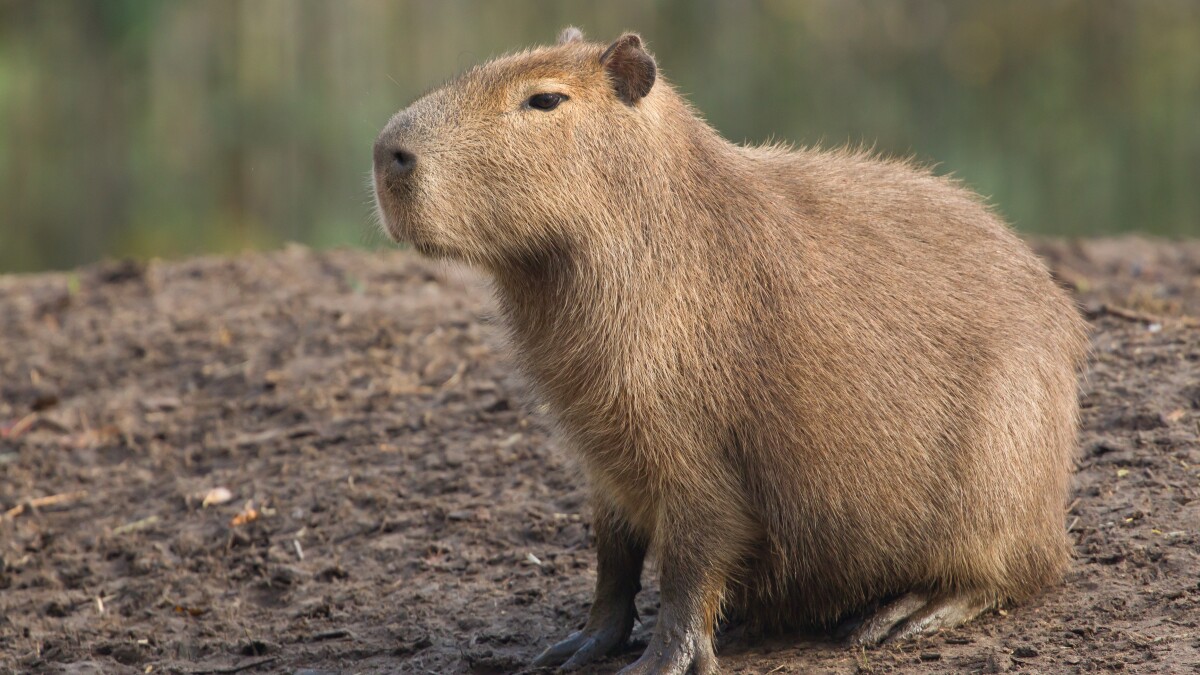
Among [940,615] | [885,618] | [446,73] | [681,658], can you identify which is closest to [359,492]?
[681,658]

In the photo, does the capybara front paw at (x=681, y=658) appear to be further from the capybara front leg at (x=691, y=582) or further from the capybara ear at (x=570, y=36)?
the capybara ear at (x=570, y=36)

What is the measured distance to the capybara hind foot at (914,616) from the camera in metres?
3.78

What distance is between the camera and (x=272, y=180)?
12695 mm

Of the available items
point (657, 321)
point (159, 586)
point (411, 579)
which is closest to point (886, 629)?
point (657, 321)

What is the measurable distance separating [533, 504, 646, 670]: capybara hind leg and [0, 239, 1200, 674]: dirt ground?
0.28ft

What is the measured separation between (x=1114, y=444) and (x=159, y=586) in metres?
3.19

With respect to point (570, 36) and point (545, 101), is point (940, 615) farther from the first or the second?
point (570, 36)

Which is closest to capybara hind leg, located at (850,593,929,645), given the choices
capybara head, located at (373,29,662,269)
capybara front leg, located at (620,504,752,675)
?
capybara front leg, located at (620,504,752,675)

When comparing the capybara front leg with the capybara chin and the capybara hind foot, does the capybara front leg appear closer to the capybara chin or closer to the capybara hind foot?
the capybara chin

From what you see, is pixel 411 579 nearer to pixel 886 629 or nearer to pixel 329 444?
pixel 329 444

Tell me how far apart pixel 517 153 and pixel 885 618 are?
62.0 inches

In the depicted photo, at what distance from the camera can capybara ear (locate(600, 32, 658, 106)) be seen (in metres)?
3.61

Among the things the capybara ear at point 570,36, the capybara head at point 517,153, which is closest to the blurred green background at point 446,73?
the capybara ear at point 570,36

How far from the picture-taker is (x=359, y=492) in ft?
16.9
